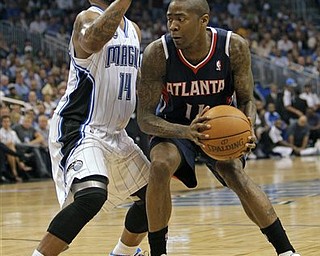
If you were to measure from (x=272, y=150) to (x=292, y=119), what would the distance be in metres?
1.45

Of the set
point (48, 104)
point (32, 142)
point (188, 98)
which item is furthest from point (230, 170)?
point (48, 104)

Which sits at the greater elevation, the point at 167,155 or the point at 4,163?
the point at 167,155

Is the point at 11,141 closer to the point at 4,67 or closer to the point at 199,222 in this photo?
the point at 4,67

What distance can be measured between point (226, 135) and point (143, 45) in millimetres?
19903

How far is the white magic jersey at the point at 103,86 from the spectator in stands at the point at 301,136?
17264mm

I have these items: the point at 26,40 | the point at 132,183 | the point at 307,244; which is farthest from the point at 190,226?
the point at 26,40

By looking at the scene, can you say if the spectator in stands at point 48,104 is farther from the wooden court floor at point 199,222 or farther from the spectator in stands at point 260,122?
the spectator in stands at point 260,122

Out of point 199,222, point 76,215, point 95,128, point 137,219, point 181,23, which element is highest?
point 181,23

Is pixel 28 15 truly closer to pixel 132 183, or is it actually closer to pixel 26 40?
pixel 26 40

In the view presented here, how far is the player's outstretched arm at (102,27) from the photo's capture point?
5098 mm

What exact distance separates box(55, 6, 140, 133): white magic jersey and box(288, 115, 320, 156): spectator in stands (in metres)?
17.3

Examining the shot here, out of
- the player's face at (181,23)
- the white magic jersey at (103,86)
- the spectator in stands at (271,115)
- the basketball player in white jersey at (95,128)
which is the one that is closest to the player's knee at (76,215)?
the basketball player in white jersey at (95,128)

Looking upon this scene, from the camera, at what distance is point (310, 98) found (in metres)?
24.1

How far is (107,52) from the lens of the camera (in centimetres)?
551
